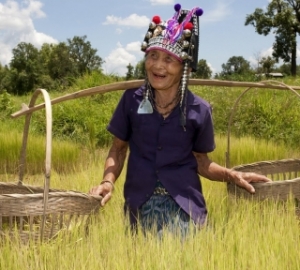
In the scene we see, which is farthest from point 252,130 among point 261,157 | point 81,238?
point 81,238

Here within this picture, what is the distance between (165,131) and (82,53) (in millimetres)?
44457

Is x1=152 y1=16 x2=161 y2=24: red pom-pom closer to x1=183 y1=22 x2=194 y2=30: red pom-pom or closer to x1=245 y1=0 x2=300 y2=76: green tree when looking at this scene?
x1=183 y1=22 x2=194 y2=30: red pom-pom

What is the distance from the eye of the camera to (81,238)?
57.0 inches

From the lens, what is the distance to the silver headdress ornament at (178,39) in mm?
1823

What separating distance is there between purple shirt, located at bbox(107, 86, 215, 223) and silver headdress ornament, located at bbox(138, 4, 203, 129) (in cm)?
6

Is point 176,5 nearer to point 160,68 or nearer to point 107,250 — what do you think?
point 160,68

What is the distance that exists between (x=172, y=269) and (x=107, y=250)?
0.23 meters

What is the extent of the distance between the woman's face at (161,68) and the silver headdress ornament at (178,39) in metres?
0.02

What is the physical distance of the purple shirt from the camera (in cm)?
189

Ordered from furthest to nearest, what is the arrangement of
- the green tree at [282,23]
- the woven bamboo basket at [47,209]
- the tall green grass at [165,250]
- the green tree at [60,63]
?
the green tree at [60,63], the green tree at [282,23], the woven bamboo basket at [47,209], the tall green grass at [165,250]

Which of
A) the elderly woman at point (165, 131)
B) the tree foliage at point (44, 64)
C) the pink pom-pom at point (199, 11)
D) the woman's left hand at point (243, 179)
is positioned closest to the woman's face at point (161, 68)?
the elderly woman at point (165, 131)

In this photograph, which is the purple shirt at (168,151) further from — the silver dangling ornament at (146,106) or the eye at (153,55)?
the eye at (153,55)

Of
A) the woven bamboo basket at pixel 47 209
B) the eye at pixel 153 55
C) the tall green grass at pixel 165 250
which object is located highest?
the eye at pixel 153 55

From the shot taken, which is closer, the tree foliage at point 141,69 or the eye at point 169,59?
the eye at point 169,59
